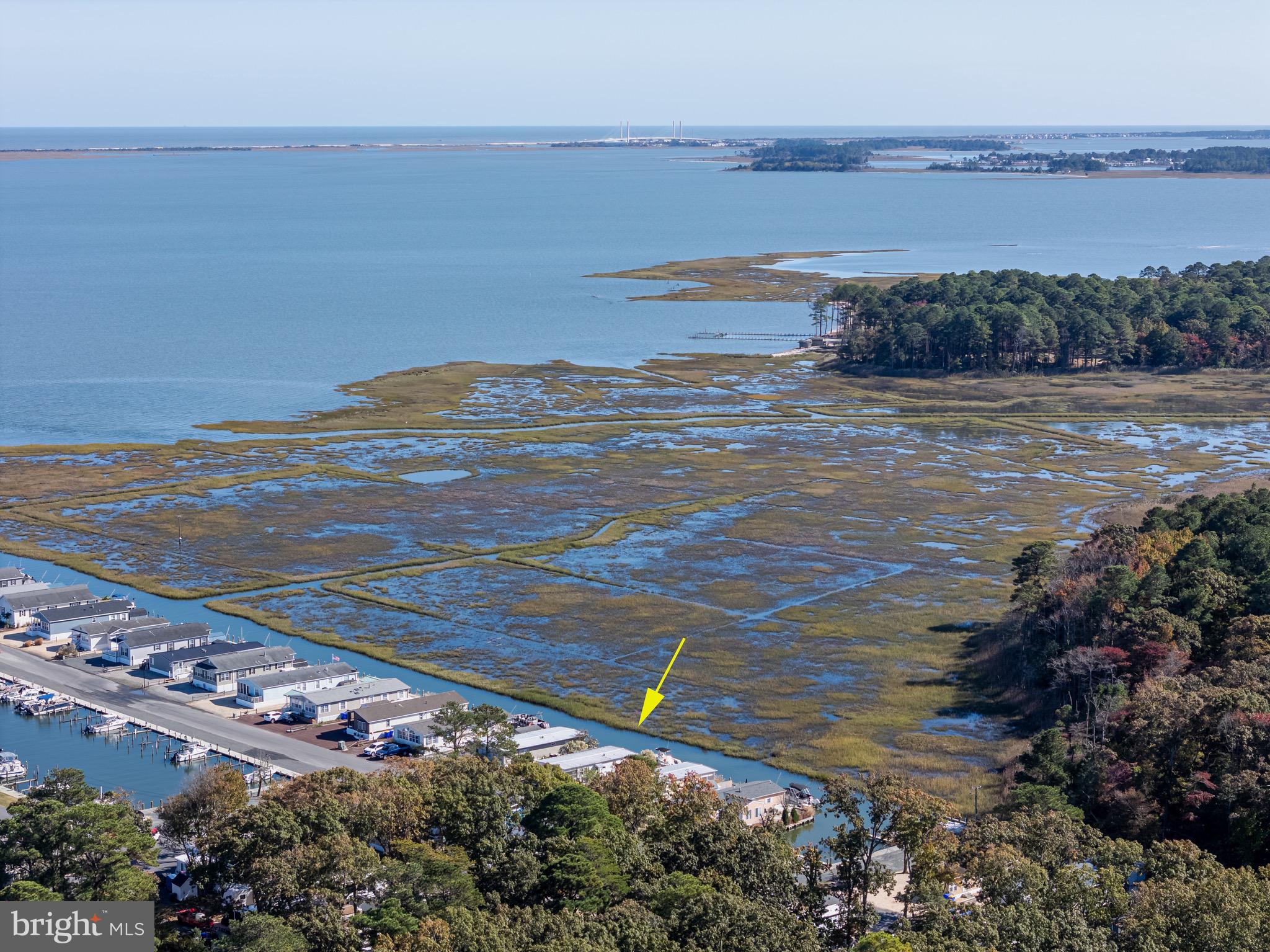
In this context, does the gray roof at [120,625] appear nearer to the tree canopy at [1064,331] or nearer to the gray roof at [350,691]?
the gray roof at [350,691]

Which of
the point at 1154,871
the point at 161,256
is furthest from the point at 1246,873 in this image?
the point at 161,256

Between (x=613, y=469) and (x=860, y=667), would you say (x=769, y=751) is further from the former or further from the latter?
(x=613, y=469)

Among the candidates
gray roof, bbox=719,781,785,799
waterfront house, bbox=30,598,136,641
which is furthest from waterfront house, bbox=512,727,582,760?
waterfront house, bbox=30,598,136,641

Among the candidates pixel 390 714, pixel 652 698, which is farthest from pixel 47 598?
pixel 652 698

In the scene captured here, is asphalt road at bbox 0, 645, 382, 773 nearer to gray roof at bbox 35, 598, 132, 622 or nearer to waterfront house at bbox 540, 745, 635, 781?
gray roof at bbox 35, 598, 132, 622

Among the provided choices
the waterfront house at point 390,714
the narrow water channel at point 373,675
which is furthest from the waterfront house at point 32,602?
the waterfront house at point 390,714

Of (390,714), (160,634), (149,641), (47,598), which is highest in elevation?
(47,598)

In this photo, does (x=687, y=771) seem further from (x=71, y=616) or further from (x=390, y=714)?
(x=71, y=616)
